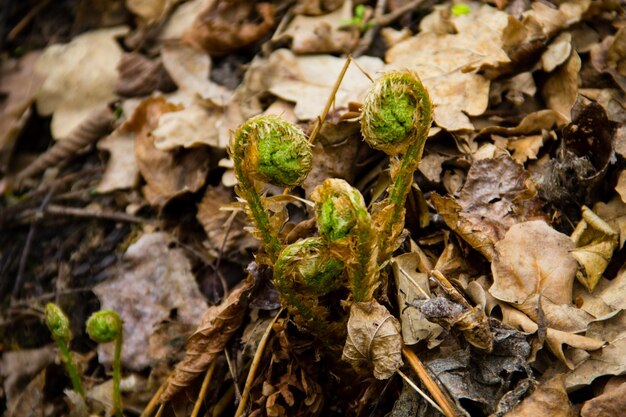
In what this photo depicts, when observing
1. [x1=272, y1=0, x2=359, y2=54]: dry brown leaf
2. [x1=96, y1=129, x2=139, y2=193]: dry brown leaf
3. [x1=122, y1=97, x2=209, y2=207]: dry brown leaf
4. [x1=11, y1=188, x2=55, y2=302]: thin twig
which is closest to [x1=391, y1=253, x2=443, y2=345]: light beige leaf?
[x1=122, y1=97, x2=209, y2=207]: dry brown leaf

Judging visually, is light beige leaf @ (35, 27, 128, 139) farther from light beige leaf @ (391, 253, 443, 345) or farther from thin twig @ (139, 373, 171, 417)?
light beige leaf @ (391, 253, 443, 345)

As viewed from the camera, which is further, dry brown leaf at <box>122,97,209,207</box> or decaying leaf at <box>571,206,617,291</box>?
dry brown leaf at <box>122,97,209,207</box>

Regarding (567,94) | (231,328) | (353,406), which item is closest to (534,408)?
(353,406)

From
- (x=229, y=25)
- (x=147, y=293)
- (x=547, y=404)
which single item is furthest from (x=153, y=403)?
(x=229, y=25)

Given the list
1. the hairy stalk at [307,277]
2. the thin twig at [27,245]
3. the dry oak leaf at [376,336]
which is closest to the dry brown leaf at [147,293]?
the thin twig at [27,245]

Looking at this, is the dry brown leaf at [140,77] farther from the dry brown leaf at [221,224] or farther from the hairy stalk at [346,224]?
the hairy stalk at [346,224]

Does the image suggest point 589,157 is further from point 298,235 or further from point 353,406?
point 353,406
